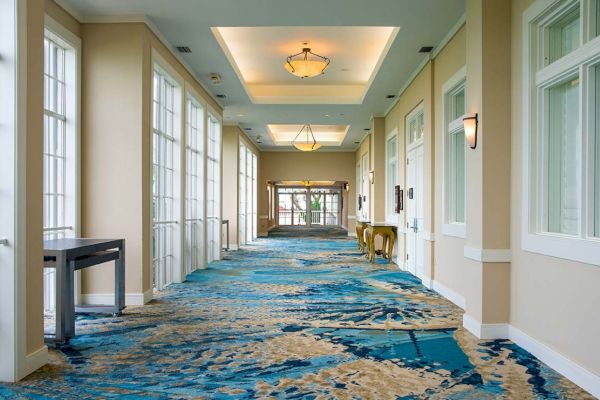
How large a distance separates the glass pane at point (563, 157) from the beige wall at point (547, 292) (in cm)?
32

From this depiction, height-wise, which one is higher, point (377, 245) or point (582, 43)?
point (582, 43)

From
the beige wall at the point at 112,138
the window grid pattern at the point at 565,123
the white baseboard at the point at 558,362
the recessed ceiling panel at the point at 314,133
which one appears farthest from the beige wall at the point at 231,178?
the window grid pattern at the point at 565,123

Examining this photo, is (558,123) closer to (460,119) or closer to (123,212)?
(460,119)

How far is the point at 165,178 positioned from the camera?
8070mm

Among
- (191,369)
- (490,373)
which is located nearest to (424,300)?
(490,373)

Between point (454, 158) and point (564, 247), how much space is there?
3.32 m

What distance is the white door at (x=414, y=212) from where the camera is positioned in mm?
8992

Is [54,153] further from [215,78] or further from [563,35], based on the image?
[563,35]

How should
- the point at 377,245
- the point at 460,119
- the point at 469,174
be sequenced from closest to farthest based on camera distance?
1. the point at 469,174
2. the point at 460,119
3. the point at 377,245

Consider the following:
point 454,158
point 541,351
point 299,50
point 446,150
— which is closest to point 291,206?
point 299,50

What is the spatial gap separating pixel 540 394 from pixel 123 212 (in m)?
5.20

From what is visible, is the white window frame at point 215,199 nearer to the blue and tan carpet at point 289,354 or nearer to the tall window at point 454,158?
the blue and tan carpet at point 289,354

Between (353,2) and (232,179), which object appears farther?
(232,179)

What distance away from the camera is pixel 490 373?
3861 millimetres
